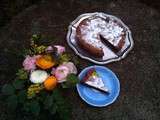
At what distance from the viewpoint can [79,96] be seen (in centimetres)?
249

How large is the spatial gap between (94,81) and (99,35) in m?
0.32

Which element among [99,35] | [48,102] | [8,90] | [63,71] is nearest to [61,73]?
[63,71]

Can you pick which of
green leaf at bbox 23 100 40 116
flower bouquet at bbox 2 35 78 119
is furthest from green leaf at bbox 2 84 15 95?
green leaf at bbox 23 100 40 116

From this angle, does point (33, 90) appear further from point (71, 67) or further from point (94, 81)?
point (94, 81)

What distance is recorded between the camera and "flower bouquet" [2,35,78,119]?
2248 mm

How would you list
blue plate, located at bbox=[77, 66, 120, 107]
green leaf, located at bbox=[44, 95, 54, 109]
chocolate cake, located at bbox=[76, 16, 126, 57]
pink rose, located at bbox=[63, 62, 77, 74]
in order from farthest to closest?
1. chocolate cake, located at bbox=[76, 16, 126, 57]
2. blue plate, located at bbox=[77, 66, 120, 107]
3. pink rose, located at bbox=[63, 62, 77, 74]
4. green leaf, located at bbox=[44, 95, 54, 109]

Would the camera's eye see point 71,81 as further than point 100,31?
No

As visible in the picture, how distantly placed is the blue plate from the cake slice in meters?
0.03

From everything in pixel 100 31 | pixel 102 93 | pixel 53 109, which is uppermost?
pixel 100 31

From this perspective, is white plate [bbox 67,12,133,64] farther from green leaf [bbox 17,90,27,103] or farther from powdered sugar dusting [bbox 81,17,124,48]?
green leaf [bbox 17,90,27,103]

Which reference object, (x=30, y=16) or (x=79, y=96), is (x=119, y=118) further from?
(x=30, y=16)

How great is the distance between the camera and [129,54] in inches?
107

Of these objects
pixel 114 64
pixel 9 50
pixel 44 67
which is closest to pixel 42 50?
pixel 44 67

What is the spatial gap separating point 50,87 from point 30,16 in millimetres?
688
